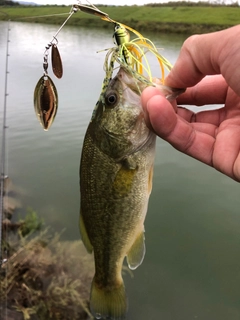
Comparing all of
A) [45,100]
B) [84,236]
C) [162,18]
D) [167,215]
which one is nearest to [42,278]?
[84,236]

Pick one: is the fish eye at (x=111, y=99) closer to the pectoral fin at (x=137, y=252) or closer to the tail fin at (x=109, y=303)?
the pectoral fin at (x=137, y=252)

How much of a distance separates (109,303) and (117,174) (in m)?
0.98

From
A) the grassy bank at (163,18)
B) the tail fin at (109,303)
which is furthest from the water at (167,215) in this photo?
the grassy bank at (163,18)

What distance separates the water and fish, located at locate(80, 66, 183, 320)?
297 cm

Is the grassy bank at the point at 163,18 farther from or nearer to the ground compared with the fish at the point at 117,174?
farther from the ground

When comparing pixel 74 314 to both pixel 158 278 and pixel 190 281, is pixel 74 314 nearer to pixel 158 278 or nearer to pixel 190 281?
pixel 158 278

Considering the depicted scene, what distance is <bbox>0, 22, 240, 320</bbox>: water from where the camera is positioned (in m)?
4.95

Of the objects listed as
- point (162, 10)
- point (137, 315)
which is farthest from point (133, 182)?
point (162, 10)

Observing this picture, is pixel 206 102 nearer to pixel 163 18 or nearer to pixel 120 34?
pixel 120 34

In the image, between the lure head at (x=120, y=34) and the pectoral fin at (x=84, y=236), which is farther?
the pectoral fin at (x=84, y=236)

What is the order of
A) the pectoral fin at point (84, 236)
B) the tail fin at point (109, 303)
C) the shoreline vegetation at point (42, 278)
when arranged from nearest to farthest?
1. the pectoral fin at point (84, 236)
2. the tail fin at point (109, 303)
3. the shoreline vegetation at point (42, 278)

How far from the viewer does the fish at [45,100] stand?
1640mm

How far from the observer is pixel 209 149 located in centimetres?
212

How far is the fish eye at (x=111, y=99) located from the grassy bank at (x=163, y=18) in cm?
3381
